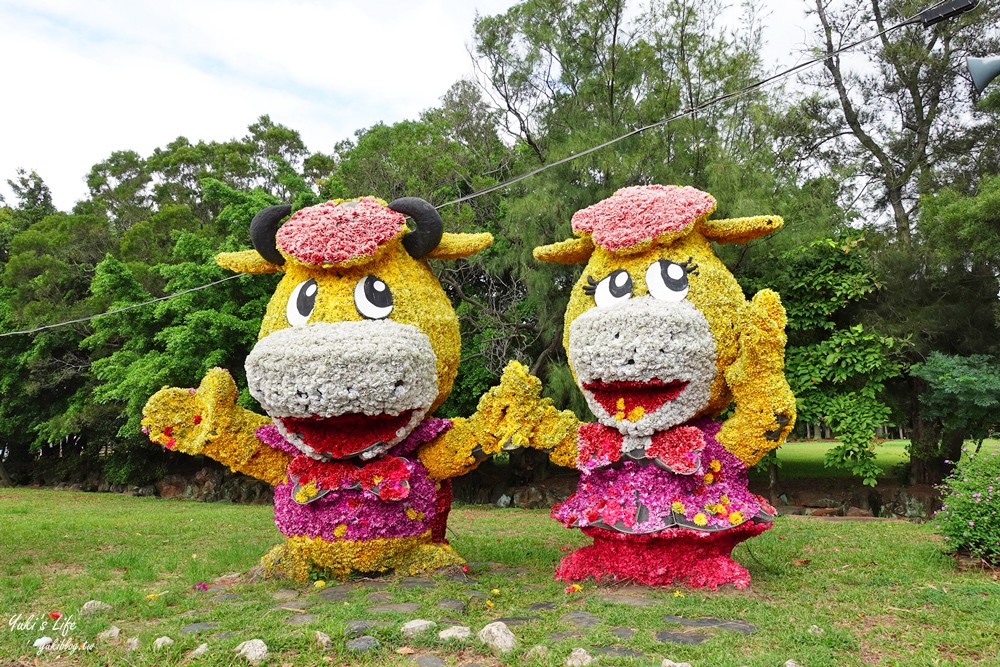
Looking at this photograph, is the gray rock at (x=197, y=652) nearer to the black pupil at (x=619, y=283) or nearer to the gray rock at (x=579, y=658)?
the gray rock at (x=579, y=658)

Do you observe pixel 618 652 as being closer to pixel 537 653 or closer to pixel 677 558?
pixel 537 653

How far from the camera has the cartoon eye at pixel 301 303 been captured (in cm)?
526

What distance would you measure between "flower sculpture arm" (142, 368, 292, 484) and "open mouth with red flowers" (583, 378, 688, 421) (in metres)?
2.55

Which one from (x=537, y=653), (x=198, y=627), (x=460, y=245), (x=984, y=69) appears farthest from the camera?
(x=460, y=245)

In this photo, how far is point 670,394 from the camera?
503cm

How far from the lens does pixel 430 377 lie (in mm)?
5234

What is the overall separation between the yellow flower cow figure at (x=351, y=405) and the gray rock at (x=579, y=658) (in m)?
1.73

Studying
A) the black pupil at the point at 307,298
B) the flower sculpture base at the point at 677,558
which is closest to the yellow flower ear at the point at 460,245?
the black pupil at the point at 307,298

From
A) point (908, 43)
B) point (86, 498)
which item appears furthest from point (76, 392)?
point (908, 43)

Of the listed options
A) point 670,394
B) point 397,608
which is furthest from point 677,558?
point 397,608

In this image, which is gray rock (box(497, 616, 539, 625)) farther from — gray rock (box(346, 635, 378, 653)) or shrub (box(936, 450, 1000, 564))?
shrub (box(936, 450, 1000, 564))

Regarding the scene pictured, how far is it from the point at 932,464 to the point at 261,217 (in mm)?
10083

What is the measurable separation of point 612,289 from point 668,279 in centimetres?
39

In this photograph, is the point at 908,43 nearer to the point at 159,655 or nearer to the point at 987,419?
the point at 987,419
